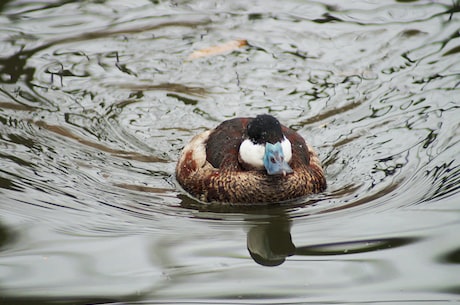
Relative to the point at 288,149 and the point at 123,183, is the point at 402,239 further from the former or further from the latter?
the point at 123,183

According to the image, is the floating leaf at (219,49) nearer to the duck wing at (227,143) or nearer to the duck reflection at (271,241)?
the duck wing at (227,143)

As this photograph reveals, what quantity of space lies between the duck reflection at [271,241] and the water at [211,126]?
0.06ft

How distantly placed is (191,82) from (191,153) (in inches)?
83.5

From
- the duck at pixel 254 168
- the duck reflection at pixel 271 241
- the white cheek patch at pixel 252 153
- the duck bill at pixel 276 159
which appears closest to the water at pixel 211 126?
the duck reflection at pixel 271 241

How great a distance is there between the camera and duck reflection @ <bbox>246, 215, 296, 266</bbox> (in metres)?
6.61

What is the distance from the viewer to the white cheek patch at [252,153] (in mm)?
7801

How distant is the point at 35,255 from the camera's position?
21.5 ft

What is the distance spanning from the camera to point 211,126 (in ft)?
31.3

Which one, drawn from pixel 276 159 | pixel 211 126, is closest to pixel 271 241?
pixel 276 159

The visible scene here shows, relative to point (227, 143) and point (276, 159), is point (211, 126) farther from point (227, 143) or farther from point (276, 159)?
point (276, 159)

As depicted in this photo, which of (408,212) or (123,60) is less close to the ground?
(123,60)

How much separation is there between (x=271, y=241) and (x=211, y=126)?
279 centimetres

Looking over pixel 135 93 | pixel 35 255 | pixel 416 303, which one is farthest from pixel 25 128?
pixel 416 303

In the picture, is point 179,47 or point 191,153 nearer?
point 191,153
